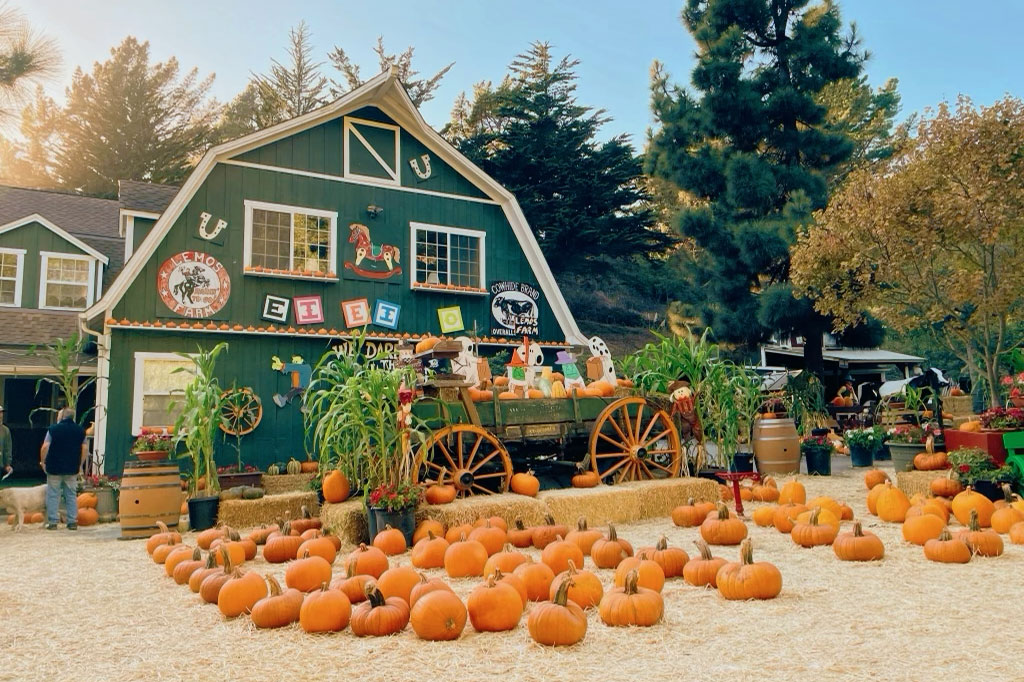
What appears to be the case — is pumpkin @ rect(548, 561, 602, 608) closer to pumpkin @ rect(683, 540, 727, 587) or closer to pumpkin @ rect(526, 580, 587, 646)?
pumpkin @ rect(526, 580, 587, 646)

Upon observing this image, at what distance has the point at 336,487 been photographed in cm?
627

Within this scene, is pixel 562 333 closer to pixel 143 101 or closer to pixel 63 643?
pixel 63 643

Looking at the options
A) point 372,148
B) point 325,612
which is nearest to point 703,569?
point 325,612

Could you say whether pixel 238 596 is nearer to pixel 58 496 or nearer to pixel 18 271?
pixel 58 496

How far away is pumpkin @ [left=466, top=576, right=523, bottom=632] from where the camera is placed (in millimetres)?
3279

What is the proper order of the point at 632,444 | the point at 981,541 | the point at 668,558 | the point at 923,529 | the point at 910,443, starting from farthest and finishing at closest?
the point at 910,443
the point at 632,444
the point at 923,529
the point at 981,541
the point at 668,558

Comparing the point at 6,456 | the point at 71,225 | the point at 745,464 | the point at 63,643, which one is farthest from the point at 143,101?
the point at 63,643

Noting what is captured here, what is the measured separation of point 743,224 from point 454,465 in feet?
41.8

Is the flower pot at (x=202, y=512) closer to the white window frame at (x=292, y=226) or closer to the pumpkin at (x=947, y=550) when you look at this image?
the white window frame at (x=292, y=226)

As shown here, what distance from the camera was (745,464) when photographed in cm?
998

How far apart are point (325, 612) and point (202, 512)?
4.52 metres

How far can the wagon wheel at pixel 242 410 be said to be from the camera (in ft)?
34.0

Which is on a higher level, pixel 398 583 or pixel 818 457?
pixel 818 457

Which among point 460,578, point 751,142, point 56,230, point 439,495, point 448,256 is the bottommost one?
point 460,578
